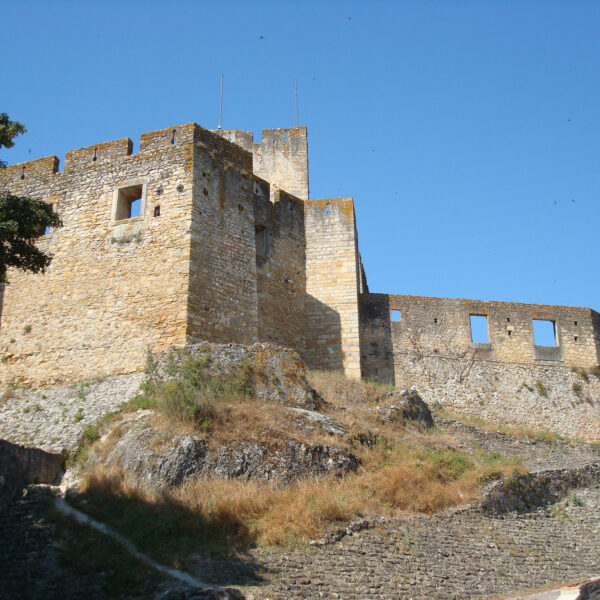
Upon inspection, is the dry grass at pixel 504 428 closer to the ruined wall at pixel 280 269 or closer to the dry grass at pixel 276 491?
the dry grass at pixel 276 491

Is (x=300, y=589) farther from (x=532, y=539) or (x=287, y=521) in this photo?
(x=532, y=539)

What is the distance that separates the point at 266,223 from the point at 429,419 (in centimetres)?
693

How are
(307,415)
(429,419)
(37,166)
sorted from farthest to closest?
(37,166)
(429,419)
(307,415)

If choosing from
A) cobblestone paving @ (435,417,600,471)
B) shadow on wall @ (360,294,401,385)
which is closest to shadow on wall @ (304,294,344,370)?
shadow on wall @ (360,294,401,385)

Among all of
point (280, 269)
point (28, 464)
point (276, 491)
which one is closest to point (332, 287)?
point (280, 269)

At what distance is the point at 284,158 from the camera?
26.5m

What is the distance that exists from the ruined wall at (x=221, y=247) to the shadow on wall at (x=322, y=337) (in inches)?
129

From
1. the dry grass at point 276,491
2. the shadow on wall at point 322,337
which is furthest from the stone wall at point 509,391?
the dry grass at point 276,491

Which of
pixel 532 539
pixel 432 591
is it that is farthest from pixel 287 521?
pixel 532 539

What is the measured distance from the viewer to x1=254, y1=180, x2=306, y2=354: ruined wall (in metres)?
20.0

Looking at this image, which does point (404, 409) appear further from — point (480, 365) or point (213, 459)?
point (480, 365)

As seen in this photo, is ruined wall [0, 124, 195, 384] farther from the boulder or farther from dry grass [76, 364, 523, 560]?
the boulder

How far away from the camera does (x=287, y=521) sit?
11.7 metres

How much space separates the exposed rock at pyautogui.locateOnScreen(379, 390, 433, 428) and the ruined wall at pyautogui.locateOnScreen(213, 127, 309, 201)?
9.87 m
